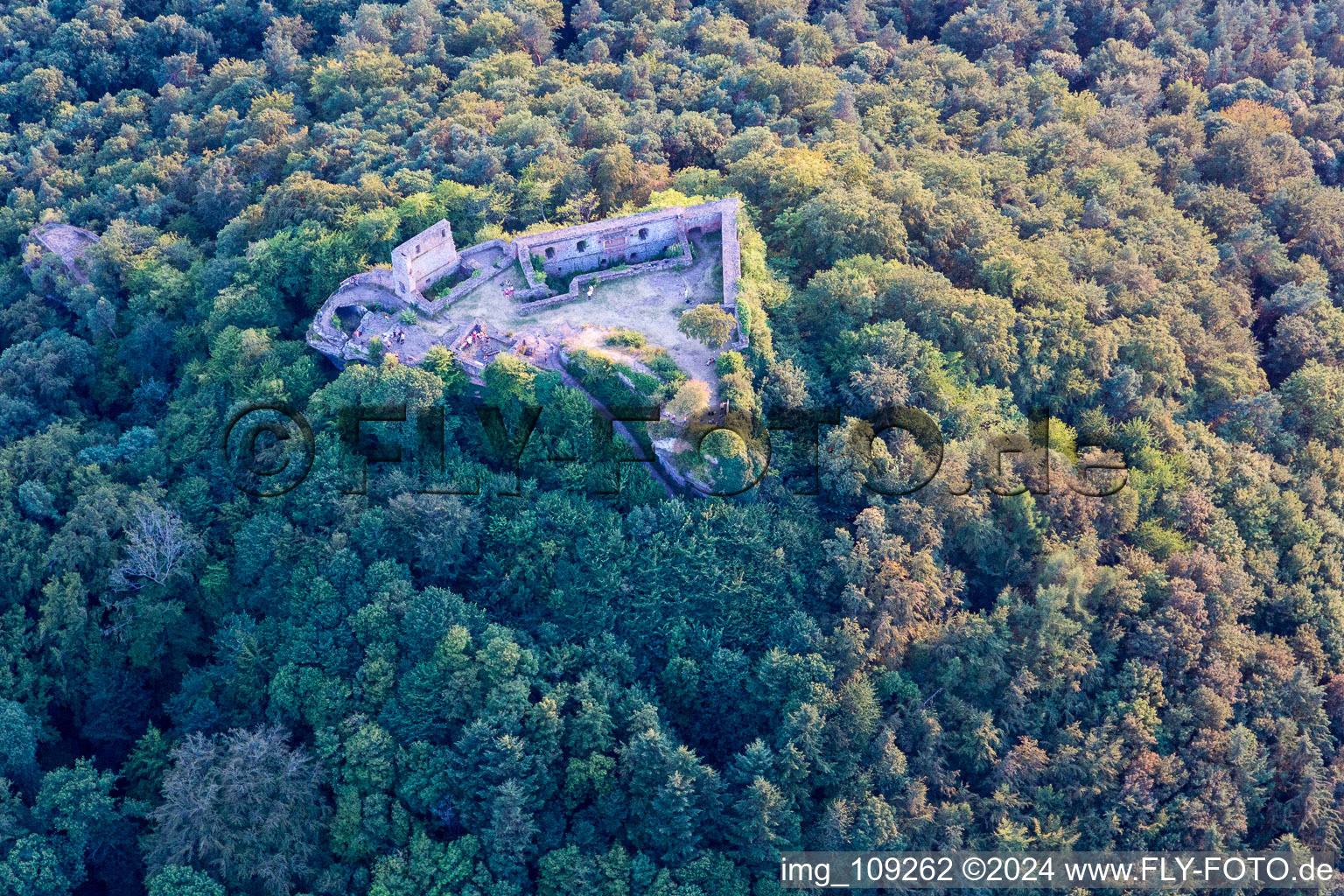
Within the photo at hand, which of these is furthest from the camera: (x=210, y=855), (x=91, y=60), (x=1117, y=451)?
(x=91, y=60)

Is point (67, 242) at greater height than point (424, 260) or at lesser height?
lesser

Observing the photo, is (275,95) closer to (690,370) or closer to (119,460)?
(119,460)

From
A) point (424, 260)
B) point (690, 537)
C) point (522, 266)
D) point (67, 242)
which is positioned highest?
point (424, 260)

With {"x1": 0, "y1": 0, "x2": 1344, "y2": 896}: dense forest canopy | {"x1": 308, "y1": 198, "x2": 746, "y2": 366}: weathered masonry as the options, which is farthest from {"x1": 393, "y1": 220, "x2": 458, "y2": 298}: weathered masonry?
{"x1": 0, "y1": 0, "x2": 1344, "y2": 896}: dense forest canopy

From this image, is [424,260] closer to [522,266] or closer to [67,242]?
[522,266]

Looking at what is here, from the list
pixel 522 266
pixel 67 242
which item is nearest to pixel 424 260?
pixel 522 266

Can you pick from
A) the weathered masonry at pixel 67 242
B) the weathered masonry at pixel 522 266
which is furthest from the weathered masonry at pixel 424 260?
the weathered masonry at pixel 67 242

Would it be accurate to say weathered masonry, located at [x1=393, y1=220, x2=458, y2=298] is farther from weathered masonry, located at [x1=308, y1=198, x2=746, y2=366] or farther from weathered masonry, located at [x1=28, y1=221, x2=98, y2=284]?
weathered masonry, located at [x1=28, y1=221, x2=98, y2=284]

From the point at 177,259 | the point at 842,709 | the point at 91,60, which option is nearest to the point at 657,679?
the point at 842,709

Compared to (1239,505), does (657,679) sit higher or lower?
lower
